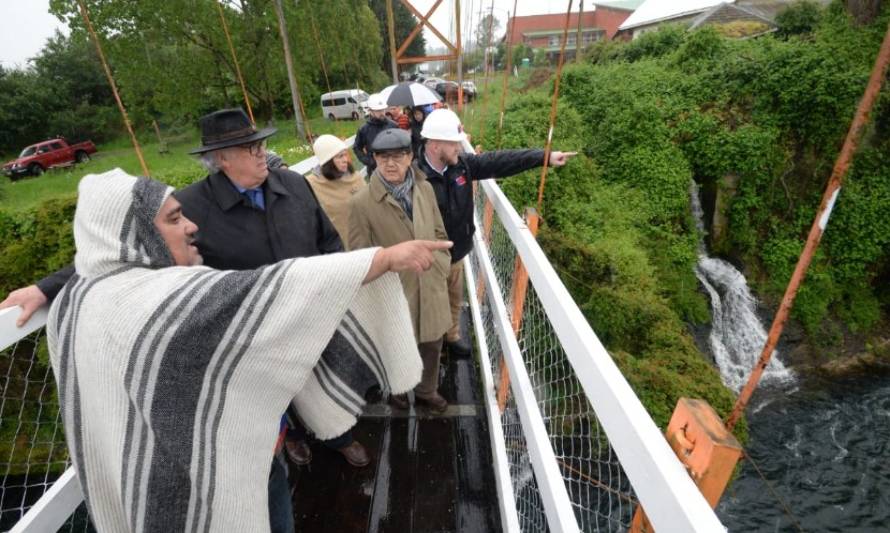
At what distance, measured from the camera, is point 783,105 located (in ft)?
30.8

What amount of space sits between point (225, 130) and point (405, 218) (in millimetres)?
879

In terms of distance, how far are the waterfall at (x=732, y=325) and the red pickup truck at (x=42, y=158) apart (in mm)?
22123

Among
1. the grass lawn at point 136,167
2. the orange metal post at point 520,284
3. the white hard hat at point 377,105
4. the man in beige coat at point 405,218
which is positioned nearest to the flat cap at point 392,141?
the man in beige coat at point 405,218

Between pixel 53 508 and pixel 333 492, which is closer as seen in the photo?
pixel 53 508

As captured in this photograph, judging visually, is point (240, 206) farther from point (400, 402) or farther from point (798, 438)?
point (798, 438)

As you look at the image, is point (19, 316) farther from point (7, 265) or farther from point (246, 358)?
point (7, 265)

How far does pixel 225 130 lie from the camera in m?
1.70

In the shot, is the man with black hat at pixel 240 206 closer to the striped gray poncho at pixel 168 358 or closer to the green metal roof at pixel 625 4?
the striped gray poncho at pixel 168 358

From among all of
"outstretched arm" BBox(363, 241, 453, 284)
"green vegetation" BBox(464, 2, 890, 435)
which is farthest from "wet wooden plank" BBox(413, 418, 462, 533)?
"green vegetation" BBox(464, 2, 890, 435)

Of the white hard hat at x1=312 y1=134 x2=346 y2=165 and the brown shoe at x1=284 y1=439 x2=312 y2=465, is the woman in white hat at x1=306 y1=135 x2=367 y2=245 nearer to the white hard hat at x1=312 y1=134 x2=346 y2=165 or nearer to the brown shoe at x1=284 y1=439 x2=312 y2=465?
the white hard hat at x1=312 y1=134 x2=346 y2=165

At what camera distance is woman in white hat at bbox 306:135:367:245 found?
311cm

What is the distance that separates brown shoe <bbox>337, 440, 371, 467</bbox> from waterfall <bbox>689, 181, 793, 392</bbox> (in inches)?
342

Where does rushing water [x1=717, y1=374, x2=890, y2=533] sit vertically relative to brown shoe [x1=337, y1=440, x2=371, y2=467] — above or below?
below

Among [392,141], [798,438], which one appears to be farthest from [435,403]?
[798,438]
